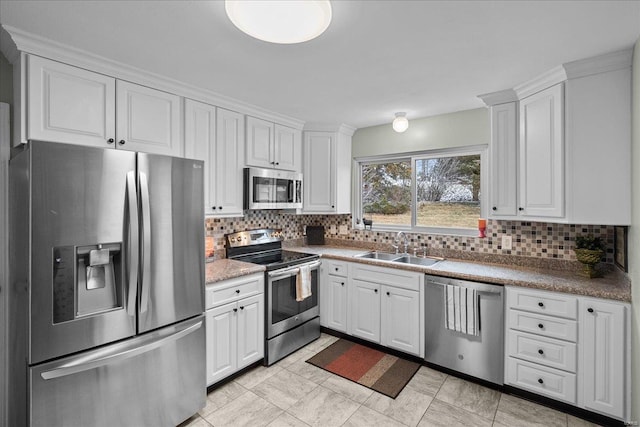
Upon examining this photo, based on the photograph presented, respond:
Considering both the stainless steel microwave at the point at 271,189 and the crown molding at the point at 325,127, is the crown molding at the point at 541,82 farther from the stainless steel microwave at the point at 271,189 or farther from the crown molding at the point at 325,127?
the stainless steel microwave at the point at 271,189

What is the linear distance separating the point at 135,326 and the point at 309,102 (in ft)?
7.25

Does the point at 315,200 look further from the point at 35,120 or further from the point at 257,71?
the point at 35,120

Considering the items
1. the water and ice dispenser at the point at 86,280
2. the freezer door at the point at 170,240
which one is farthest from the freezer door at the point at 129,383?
the water and ice dispenser at the point at 86,280

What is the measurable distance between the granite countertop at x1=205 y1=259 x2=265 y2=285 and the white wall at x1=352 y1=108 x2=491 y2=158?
201 cm

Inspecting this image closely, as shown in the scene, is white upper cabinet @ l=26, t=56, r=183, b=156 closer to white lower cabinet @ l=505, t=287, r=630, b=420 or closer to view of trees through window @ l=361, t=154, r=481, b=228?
view of trees through window @ l=361, t=154, r=481, b=228

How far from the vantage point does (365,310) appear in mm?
3098

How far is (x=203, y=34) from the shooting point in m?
1.72

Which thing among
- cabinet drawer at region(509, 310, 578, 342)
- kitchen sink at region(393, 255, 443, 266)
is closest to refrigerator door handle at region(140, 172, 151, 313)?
kitchen sink at region(393, 255, 443, 266)

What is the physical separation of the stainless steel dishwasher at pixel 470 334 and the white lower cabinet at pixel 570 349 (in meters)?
0.08

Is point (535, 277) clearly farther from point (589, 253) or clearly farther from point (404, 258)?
point (404, 258)

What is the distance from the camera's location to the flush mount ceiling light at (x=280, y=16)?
46.4 inches

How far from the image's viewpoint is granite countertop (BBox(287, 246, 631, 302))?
80.0 inches

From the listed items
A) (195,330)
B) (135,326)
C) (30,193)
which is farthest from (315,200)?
(30,193)

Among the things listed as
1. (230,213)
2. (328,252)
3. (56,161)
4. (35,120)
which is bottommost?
(328,252)
